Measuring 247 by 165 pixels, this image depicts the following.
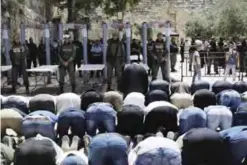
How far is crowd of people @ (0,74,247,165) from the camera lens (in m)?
7.74

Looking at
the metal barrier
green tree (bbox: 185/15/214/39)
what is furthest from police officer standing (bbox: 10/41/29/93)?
green tree (bbox: 185/15/214/39)

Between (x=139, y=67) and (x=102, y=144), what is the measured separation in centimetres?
679

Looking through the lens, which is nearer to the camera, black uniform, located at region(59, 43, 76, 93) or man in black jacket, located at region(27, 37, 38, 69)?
black uniform, located at region(59, 43, 76, 93)

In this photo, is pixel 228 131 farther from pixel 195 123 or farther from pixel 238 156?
pixel 195 123

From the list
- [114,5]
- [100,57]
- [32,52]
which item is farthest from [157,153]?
[114,5]

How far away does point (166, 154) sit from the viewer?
23.9 feet

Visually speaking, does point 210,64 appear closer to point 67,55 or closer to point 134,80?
point 67,55

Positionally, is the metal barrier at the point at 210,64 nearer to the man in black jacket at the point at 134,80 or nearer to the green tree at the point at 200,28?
the man in black jacket at the point at 134,80

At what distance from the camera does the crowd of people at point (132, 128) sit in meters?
7.74

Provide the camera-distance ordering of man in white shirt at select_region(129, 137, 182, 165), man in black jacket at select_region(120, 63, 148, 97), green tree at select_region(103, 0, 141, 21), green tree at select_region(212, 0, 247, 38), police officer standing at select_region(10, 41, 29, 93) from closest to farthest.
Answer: man in white shirt at select_region(129, 137, 182, 165)
man in black jacket at select_region(120, 63, 148, 97)
police officer standing at select_region(10, 41, 29, 93)
green tree at select_region(103, 0, 141, 21)
green tree at select_region(212, 0, 247, 38)

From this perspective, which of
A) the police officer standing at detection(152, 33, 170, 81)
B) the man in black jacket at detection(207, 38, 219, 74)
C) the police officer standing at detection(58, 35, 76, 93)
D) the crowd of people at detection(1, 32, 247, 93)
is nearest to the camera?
the police officer standing at detection(58, 35, 76, 93)

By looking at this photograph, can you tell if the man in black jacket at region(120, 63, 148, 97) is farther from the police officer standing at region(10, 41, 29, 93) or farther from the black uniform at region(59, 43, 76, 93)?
the police officer standing at region(10, 41, 29, 93)

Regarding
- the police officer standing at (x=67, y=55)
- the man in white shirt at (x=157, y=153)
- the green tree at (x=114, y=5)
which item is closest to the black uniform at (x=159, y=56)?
the police officer standing at (x=67, y=55)

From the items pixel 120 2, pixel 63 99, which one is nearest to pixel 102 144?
pixel 63 99
